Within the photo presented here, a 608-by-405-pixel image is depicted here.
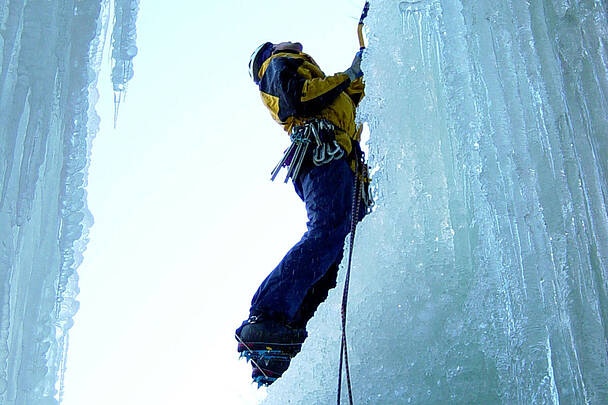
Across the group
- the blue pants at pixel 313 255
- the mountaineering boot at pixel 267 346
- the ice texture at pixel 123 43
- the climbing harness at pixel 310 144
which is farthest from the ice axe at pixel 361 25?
Result: the mountaineering boot at pixel 267 346

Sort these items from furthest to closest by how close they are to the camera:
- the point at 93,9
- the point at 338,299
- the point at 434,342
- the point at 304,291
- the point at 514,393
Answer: the point at 304,291, the point at 93,9, the point at 338,299, the point at 434,342, the point at 514,393

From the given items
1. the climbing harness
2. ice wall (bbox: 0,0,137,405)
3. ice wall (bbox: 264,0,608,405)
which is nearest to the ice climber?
the climbing harness

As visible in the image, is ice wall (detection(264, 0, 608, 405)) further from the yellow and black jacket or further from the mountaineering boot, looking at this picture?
the yellow and black jacket

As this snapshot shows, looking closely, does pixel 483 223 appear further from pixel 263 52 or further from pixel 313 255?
pixel 263 52

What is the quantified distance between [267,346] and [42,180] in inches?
27.7

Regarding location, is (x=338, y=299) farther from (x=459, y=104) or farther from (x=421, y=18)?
(x=421, y=18)

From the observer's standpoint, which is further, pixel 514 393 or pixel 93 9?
pixel 93 9

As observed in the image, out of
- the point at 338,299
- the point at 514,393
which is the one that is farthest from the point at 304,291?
the point at 514,393

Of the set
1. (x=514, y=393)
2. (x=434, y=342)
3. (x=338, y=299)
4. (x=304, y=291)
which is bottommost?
(x=514, y=393)

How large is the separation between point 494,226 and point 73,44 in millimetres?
904

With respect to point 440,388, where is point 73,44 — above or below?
above

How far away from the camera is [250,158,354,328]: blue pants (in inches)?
75.5

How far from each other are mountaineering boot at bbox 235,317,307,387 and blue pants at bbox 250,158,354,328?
0.13ft

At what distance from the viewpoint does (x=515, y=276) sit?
1.27 metres
